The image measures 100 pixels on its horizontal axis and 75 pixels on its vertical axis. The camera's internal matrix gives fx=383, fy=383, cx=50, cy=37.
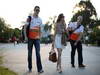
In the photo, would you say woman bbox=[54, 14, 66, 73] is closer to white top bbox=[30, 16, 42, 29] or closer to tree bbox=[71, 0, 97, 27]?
white top bbox=[30, 16, 42, 29]

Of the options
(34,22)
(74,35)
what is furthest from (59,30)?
(74,35)

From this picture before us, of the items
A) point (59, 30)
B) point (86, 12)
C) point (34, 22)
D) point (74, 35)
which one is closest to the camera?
point (34, 22)

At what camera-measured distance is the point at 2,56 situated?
24.5 feet

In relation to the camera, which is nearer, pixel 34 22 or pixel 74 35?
pixel 34 22

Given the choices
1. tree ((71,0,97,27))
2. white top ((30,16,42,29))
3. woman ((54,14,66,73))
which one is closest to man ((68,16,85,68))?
woman ((54,14,66,73))

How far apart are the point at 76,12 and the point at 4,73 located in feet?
360

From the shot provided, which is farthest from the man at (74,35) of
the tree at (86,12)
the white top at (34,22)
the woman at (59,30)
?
the tree at (86,12)

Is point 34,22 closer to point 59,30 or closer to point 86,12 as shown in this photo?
point 59,30

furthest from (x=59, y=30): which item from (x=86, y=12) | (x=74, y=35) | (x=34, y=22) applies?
(x=86, y=12)

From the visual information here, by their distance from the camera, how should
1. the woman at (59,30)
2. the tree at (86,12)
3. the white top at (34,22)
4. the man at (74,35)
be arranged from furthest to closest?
the tree at (86,12), the man at (74,35), the woman at (59,30), the white top at (34,22)

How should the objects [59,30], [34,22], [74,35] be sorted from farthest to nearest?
[74,35] < [59,30] < [34,22]

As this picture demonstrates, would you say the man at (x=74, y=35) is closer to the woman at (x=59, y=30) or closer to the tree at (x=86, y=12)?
the woman at (x=59, y=30)

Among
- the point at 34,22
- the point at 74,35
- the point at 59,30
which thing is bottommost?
the point at 74,35

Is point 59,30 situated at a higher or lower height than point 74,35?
higher
